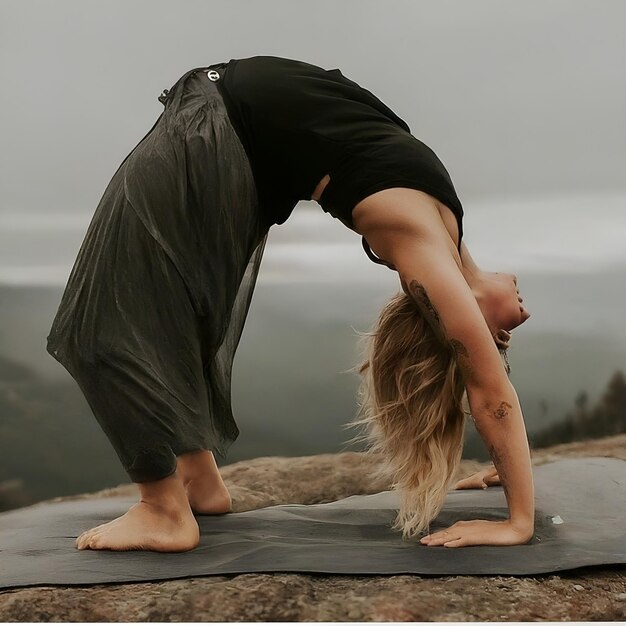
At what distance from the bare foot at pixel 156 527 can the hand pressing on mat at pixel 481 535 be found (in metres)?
0.40

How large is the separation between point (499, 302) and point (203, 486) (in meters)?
0.67

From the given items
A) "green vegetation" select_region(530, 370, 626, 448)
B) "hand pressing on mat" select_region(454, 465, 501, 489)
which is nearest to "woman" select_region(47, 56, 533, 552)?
"hand pressing on mat" select_region(454, 465, 501, 489)

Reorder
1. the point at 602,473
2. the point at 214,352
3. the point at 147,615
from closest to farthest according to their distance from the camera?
the point at 147,615, the point at 214,352, the point at 602,473

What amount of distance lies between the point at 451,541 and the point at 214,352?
1.74 ft

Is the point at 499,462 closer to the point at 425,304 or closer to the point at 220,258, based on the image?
the point at 425,304

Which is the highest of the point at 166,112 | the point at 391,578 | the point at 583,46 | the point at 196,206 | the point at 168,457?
the point at 583,46

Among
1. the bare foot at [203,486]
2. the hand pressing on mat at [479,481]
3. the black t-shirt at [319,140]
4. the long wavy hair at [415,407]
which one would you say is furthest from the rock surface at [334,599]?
the black t-shirt at [319,140]

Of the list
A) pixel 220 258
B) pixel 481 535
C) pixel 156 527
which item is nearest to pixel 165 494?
pixel 156 527

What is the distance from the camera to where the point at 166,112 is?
57.3 inches

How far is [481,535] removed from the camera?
54.5 inches

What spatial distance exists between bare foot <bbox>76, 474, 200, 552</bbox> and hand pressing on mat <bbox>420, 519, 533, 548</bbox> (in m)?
0.40

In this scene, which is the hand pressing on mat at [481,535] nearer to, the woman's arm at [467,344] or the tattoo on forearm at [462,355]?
the woman's arm at [467,344]

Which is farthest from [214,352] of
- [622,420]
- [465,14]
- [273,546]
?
[622,420]

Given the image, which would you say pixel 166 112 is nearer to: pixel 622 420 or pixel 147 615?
pixel 147 615
